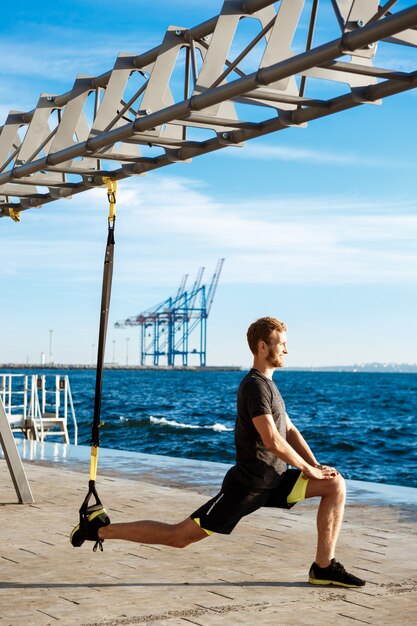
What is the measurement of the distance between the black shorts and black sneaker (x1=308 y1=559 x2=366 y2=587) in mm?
510

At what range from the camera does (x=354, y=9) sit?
4211 mm

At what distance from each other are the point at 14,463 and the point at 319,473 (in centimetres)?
406

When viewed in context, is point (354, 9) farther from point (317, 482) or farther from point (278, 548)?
point (278, 548)

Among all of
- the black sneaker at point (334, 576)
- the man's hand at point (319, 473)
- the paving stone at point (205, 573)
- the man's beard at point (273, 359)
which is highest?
the man's beard at point (273, 359)

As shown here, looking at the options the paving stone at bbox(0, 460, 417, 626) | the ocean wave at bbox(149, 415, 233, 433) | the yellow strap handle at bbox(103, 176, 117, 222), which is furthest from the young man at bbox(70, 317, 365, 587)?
the ocean wave at bbox(149, 415, 233, 433)

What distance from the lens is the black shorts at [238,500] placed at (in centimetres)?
529

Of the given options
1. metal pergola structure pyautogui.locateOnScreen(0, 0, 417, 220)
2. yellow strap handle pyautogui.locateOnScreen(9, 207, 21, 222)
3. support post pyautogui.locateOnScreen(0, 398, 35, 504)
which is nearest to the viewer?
metal pergola structure pyautogui.locateOnScreen(0, 0, 417, 220)

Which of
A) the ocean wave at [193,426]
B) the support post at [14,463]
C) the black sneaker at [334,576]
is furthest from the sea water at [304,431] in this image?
the black sneaker at [334,576]

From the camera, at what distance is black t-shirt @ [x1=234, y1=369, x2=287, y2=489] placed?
524cm

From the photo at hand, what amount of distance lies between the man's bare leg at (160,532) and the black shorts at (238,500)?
0.21 feet

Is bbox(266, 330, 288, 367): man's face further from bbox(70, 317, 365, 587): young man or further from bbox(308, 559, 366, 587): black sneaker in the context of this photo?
bbox(308, 559, 366, 587): black sneaker

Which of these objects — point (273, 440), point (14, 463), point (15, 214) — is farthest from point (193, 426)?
point (273, 440)

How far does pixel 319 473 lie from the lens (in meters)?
5.34

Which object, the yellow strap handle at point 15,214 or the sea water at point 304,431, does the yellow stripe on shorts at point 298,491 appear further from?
the sea water at point 304,431
